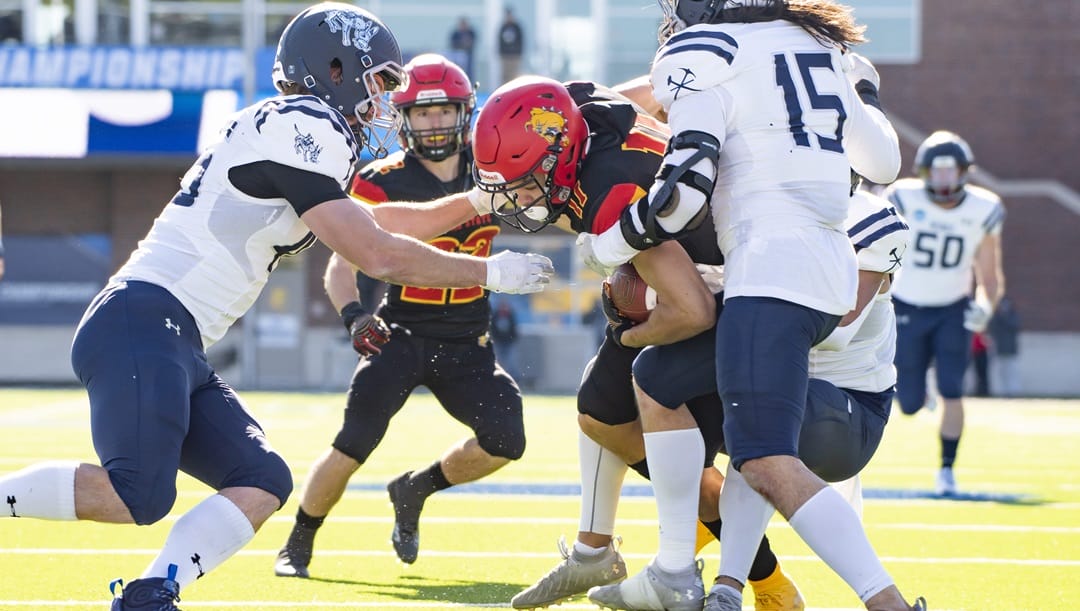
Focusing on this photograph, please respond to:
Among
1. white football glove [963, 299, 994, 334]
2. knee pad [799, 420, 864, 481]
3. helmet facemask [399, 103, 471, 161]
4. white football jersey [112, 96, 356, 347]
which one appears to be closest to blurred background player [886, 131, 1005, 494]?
white football glove [963, 299, 994, 334]

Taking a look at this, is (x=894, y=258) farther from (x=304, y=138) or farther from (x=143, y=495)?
(x=143, y=495)

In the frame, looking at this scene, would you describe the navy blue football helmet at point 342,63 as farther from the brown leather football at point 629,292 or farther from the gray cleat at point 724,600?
the gray cleat at point 724,600

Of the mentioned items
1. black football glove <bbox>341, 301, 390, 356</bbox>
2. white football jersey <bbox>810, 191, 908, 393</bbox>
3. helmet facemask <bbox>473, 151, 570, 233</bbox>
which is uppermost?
helmet facemask <bbox>473, 151, 570, 233</bbox>

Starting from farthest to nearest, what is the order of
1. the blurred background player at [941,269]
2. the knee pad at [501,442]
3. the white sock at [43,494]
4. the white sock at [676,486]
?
the blurred background player at [941,269] → the knee pad at [501,442] → the white sock at [676,486] → the white sock at [43,494]

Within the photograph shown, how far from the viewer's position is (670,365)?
3.81 m

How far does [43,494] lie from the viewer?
11.3ft

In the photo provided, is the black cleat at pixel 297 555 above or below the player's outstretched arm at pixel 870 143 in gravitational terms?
below

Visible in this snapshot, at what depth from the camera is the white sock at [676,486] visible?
380 centimetres

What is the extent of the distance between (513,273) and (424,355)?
178cm

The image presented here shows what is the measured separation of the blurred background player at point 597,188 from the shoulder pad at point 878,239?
461 millimetres

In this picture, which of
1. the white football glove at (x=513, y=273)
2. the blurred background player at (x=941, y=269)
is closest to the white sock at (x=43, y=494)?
the white football glove at (x=513, y=273)

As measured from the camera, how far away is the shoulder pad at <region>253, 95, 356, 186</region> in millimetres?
3580

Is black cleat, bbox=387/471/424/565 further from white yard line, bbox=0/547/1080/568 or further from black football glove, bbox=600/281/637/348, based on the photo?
black football glove, bbox=600/281/637/348

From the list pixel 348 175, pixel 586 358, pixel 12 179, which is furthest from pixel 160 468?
pixel 12 179
